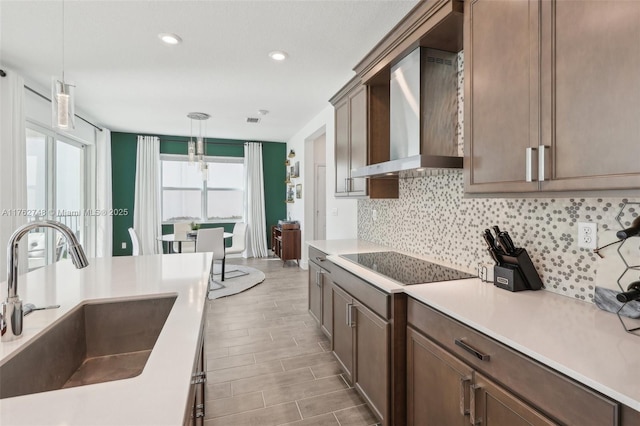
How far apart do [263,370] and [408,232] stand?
5.31 feet

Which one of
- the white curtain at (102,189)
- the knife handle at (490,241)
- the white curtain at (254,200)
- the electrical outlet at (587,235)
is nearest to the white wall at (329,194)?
the white curtain at (254,200)

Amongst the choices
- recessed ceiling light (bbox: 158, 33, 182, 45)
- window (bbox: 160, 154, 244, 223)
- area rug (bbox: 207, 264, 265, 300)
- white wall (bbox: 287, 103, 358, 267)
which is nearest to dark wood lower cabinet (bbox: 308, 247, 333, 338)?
white wall (bbox: 287, 103, 358, 267)

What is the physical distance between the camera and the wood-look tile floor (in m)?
1.95

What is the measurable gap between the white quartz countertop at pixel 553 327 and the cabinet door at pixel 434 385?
21 cm

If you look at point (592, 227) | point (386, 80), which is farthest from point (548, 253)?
point (386, 80)

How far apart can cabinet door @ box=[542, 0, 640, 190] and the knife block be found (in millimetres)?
484

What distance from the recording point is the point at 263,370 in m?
2.46

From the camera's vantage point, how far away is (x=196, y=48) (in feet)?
9.30

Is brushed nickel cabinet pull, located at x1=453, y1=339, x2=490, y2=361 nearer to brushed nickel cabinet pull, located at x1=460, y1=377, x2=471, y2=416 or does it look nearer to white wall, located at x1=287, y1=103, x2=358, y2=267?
brushed nickel cabinet pull, located at x1=460, y1=377, x2=471, y2=416

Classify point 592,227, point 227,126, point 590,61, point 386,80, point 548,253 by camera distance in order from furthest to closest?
point 227,126
point 386,80
point 548,253
point 592,227
point 590,61

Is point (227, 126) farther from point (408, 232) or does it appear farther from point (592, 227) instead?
point (592, 227)

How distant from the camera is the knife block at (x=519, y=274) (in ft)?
5.01

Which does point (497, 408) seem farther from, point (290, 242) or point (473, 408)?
point (290, 242)

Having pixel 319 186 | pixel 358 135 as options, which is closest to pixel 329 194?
pixel 319 186
